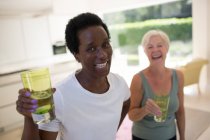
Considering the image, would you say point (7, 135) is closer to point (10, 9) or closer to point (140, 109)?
point (10, 9)

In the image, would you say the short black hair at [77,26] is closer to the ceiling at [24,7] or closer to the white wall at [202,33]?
the ceiling at [24,7]

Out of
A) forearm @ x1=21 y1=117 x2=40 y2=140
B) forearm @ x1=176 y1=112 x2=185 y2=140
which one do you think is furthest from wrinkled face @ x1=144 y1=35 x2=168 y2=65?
forearm @ x1=21 y1=117 x2=40 y2=140

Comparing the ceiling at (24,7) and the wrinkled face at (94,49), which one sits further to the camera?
the ceiling at (24,7)

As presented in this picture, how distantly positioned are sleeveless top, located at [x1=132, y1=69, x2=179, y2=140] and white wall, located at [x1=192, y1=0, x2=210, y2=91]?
321 centimetres

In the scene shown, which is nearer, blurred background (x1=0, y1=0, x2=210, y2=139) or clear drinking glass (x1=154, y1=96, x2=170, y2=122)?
clear drinking glass (x1=154, y1=96, x2=170, y2=122)

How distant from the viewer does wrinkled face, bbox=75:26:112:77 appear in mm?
900

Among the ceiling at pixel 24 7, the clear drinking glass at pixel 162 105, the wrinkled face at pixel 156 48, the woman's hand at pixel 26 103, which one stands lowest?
the clear drinking glass at pixel 162 105

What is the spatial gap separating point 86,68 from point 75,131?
0.26 metres

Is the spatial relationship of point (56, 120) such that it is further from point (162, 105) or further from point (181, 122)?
point (181, 122)

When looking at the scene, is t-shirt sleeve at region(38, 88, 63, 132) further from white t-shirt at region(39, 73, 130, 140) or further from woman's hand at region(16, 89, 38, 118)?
woman's hand at region(16, 89, 38, 118)

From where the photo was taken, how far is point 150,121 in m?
1.31

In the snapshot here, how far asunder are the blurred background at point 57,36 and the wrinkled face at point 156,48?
260 centimetres

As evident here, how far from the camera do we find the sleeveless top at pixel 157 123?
4.23 ft

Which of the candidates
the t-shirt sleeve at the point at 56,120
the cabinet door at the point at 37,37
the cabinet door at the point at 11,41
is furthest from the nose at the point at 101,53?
the cabinet door at the point at 37,37
